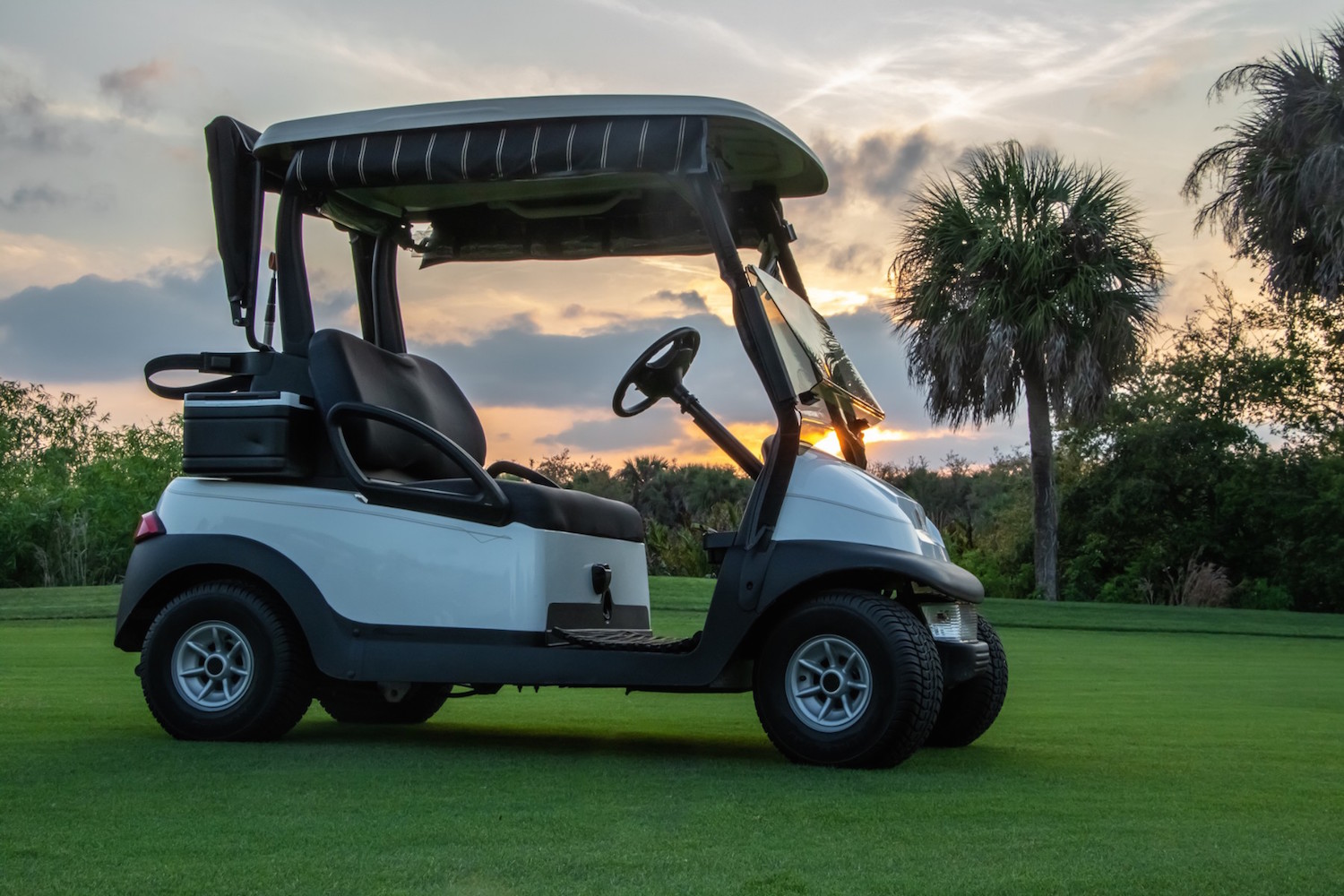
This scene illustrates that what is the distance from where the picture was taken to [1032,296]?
84.7 feet

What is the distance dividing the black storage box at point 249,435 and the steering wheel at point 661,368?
4.48ft

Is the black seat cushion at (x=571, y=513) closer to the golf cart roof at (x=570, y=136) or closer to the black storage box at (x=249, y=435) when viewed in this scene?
the black storage box at (x=249, y=435)

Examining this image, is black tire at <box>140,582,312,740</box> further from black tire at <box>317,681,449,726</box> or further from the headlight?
the headlight

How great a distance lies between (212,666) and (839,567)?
2.61 meters

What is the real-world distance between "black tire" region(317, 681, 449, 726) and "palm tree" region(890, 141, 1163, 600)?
66.9ft

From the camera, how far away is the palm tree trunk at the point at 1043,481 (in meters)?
26.1

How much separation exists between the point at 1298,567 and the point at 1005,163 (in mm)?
10426

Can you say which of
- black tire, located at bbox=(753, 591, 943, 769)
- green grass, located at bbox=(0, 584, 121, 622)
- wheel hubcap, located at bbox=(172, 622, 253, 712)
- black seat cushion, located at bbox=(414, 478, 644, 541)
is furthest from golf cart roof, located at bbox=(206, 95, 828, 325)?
green grass, located at bbox=(0, 584, 121, 622)

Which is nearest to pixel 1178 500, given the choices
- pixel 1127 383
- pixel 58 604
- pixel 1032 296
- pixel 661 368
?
pixel 1127 383

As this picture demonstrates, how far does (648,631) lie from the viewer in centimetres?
600

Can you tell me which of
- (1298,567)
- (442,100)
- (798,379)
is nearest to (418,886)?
(798,379)

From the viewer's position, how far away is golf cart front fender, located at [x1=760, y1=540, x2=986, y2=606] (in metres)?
4.81

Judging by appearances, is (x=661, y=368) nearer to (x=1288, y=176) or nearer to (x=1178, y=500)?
(x=1288, y=176)

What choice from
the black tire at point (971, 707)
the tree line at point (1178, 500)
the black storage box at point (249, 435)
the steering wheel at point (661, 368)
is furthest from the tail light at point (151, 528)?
the tree line at point (1178, 500)
